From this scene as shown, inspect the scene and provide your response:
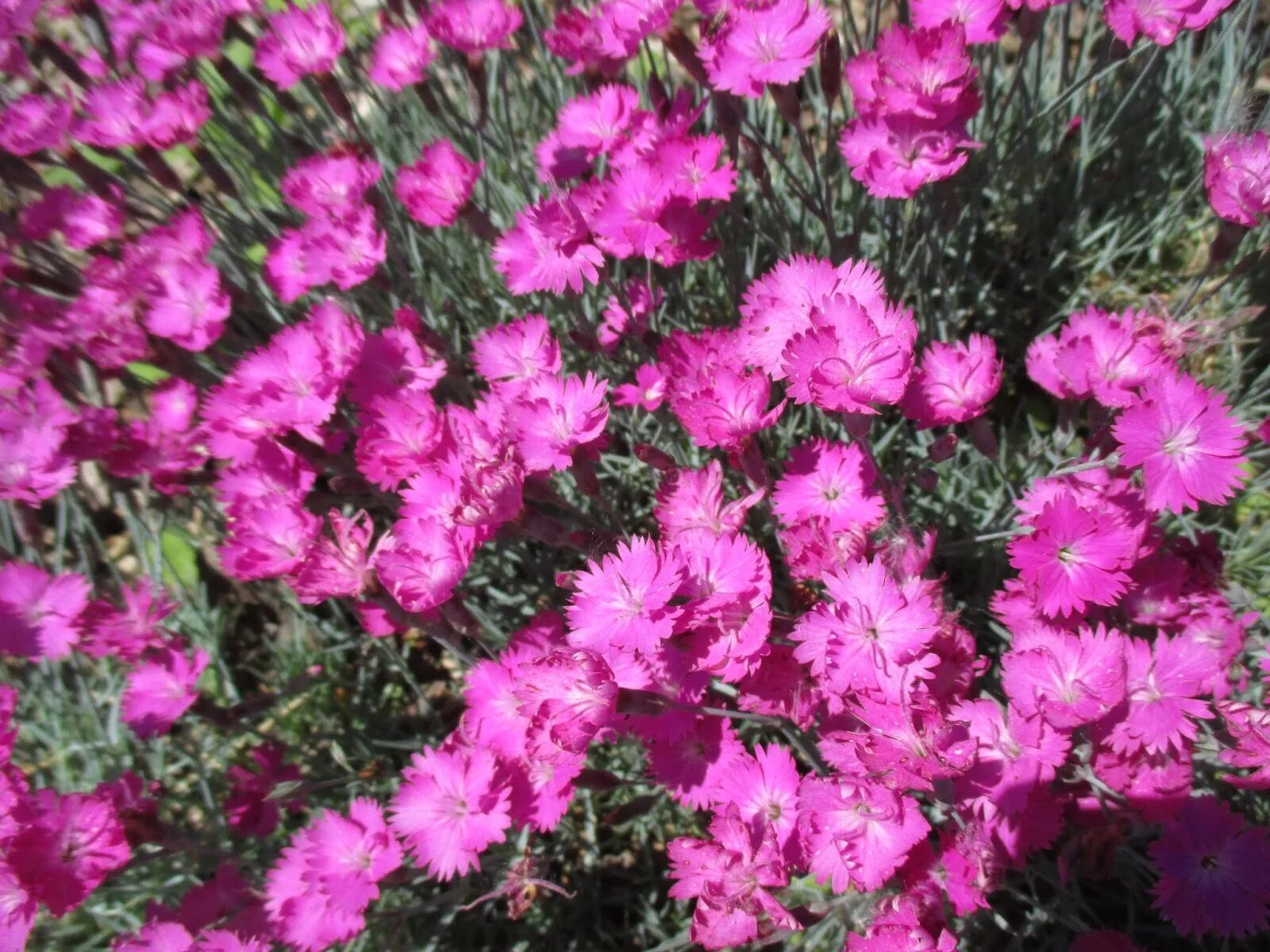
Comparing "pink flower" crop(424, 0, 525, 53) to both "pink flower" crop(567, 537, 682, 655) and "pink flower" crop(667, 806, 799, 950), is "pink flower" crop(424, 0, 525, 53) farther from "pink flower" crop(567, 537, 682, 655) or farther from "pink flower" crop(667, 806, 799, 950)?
"pink flower" crop(667, 806, 799, 950)

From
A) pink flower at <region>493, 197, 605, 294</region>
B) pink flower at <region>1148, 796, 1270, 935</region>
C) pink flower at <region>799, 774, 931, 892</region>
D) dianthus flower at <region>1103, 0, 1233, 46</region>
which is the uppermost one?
dianthus flower at <region>1103, 0, 1233, 46</region>

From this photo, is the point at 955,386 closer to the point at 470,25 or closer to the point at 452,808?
the point at 452,808

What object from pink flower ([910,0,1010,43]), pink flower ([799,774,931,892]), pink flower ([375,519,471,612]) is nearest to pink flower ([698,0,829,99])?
pink flower ([910,0,1010,43])

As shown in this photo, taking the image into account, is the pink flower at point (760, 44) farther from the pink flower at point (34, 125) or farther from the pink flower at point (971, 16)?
the pink flower at point (34, 125)

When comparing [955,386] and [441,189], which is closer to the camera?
[955,386]

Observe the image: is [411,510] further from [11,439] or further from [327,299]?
[11,439]

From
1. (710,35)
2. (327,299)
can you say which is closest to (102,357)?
(327,299)

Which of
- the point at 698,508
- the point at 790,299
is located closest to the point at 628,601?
the point at 698,508
